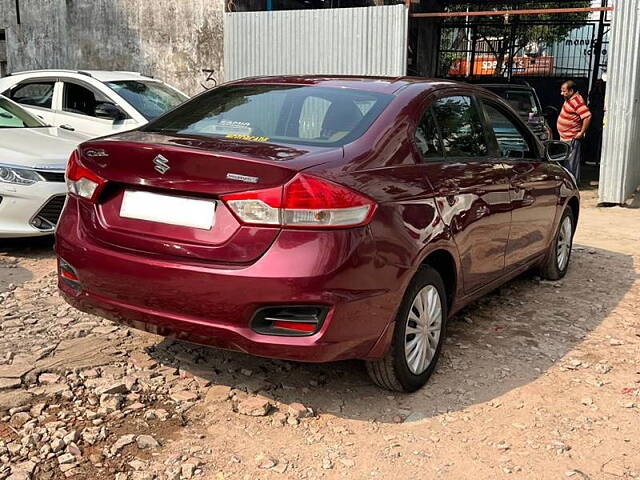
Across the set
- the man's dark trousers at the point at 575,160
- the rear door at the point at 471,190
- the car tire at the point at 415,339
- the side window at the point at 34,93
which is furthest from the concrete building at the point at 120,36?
the car tire at the point at 415,339

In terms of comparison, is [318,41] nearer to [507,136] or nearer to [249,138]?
[507,136]

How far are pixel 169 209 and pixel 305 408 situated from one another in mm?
1178

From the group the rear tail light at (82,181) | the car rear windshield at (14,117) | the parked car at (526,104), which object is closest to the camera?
the rear tail light at (82,181)

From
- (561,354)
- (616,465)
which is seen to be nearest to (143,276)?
(616,465)

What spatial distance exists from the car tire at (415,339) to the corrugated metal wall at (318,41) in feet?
26.2

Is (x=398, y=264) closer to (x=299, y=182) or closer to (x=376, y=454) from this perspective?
(x=299, y=182)

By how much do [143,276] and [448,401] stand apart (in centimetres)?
169

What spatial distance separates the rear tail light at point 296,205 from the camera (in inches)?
116

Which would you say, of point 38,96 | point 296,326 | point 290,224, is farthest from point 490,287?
point 38,96

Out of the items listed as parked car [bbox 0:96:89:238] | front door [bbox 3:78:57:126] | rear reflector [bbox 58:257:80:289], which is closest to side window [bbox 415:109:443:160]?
rear reflector [bbox 58:257:80:289]

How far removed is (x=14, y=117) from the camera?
23.9 feet

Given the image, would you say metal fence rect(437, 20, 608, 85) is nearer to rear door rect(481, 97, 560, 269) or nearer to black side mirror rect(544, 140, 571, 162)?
black side mirror rect(544, 140, 571, 162)

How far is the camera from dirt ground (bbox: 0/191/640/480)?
299cm

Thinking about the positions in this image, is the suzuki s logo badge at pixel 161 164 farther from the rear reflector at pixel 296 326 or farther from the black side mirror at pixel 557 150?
the black side mirror at pixel 557 150
